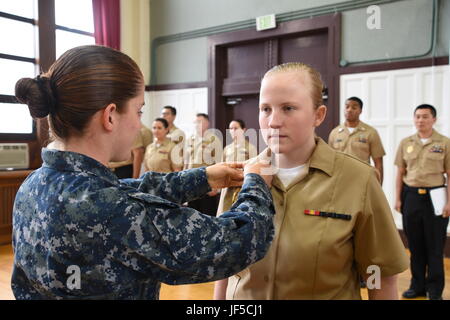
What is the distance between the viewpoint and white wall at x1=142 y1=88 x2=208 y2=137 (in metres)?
6.95

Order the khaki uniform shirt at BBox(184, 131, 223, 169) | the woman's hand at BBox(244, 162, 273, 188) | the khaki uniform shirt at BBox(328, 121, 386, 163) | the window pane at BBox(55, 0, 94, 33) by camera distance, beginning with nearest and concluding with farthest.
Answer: the woman's hand at BBox(244, 162, 273, 188) < the khaki uniform shirt at BBox(328, 121, 386, 163) < the khaki uniform shirt at BBox(184, 131, 223, 169) < the window pane at BBox(55, 0, 94, 33)

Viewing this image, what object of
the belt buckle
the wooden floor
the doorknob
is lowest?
the wooden floor

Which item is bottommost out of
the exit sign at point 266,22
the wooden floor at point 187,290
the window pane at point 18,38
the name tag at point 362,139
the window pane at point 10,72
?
the wooden floor at point 187,290

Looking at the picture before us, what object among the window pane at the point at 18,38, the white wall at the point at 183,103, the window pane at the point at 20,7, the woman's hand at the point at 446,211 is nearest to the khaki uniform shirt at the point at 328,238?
the woman's hand at the point at 446,211

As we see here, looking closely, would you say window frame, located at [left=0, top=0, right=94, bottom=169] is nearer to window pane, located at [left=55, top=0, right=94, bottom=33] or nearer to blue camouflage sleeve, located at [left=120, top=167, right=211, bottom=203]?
window pane, located at [left=55, top=0, right=94, bottom=33]

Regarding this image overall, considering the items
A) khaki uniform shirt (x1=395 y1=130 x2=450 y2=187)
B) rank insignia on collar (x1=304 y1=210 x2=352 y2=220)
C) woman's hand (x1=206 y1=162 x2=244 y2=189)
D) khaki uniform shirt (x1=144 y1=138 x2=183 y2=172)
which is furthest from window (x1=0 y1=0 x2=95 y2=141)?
rank insignia on collar (x1=304 y1=210 x2=352 y2=220)

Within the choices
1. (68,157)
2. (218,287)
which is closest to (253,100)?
(218,287)

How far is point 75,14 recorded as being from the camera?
259 inches

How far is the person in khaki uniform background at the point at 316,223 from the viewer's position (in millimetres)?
1153

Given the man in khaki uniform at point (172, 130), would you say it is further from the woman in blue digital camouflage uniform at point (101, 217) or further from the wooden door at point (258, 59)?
the woman in blue digital camouflage uniform at point (101, 217)

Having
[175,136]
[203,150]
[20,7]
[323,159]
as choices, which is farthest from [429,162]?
[20,7]

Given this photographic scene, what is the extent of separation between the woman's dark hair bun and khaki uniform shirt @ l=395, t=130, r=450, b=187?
11.1 ft

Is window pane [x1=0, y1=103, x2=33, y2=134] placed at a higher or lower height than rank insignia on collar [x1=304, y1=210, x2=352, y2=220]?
higher

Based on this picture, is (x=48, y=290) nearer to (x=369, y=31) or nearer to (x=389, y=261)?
(x=389, y=261)
